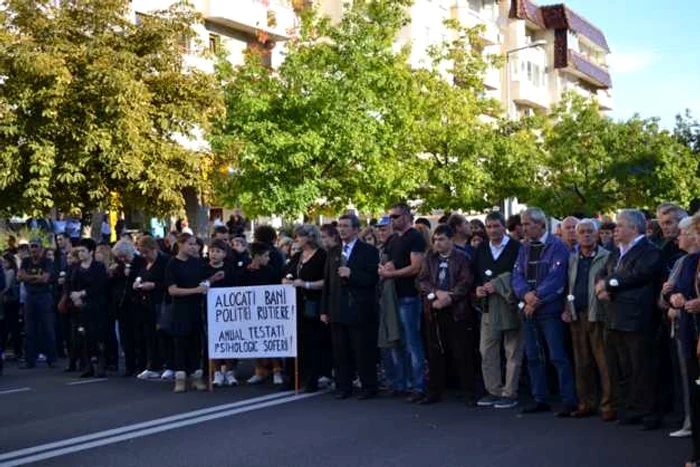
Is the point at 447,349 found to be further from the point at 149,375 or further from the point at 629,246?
the point at 149,375

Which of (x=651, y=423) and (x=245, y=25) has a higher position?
(x=245, y=25)

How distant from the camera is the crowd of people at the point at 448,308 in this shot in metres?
10.7

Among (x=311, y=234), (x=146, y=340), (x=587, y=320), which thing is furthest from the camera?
(x=146, y=340)

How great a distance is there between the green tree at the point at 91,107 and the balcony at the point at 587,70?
163ft

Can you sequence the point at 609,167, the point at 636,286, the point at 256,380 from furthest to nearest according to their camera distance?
the point at 609,167 < the point at 256,380 < the point at 636,286

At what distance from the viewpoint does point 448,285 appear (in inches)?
489

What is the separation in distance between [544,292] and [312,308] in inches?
138

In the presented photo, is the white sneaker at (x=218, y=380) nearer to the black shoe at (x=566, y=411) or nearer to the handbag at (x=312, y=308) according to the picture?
the handbag at (x=312, y=308)

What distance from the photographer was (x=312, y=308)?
1404 cm

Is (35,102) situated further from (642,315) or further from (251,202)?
(642,315)

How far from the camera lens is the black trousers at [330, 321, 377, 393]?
13.2 metres

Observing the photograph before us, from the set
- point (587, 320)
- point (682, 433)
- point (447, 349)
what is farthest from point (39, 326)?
point (682, 433)

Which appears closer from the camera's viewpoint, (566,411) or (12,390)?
(566,411)

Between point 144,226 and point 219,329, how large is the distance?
790 inches
